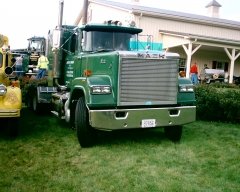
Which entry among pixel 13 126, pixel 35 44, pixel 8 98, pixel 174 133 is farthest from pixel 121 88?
pixel 35 44

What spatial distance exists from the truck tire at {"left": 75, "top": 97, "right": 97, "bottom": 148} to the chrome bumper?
45 cm

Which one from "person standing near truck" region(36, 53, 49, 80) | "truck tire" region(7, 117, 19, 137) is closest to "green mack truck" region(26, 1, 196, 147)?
"truck tire" region(7, 117, 19, 137)

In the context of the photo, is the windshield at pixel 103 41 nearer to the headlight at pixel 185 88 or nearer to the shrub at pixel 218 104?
the headlight at pixel 185 88

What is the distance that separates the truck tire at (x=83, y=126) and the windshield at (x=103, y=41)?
4.46 feet

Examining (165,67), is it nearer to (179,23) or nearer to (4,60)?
(4,60)

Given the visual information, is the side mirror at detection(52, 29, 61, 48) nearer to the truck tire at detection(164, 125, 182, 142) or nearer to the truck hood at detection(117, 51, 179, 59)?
the truck hood at detection(117, 51, 179, 59)

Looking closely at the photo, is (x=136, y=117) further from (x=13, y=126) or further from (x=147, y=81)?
(x=13, y=126)

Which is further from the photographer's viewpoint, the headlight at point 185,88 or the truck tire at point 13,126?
the truck tire at point 13,126

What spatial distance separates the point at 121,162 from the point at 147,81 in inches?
65.1

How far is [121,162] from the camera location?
538 centimetres

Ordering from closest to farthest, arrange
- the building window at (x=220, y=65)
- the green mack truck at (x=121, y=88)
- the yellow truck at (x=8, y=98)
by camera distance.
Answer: the green mack truck at (x=121, y=88) < the yellow truck at (x=8, y=98) < the building window at (x=220, y=65)

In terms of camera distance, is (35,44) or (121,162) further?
(35,44)

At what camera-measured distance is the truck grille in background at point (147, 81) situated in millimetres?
5875

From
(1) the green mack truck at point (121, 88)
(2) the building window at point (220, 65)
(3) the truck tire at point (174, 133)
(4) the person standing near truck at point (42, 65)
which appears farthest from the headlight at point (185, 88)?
(2) the building window at point (220, 65)
